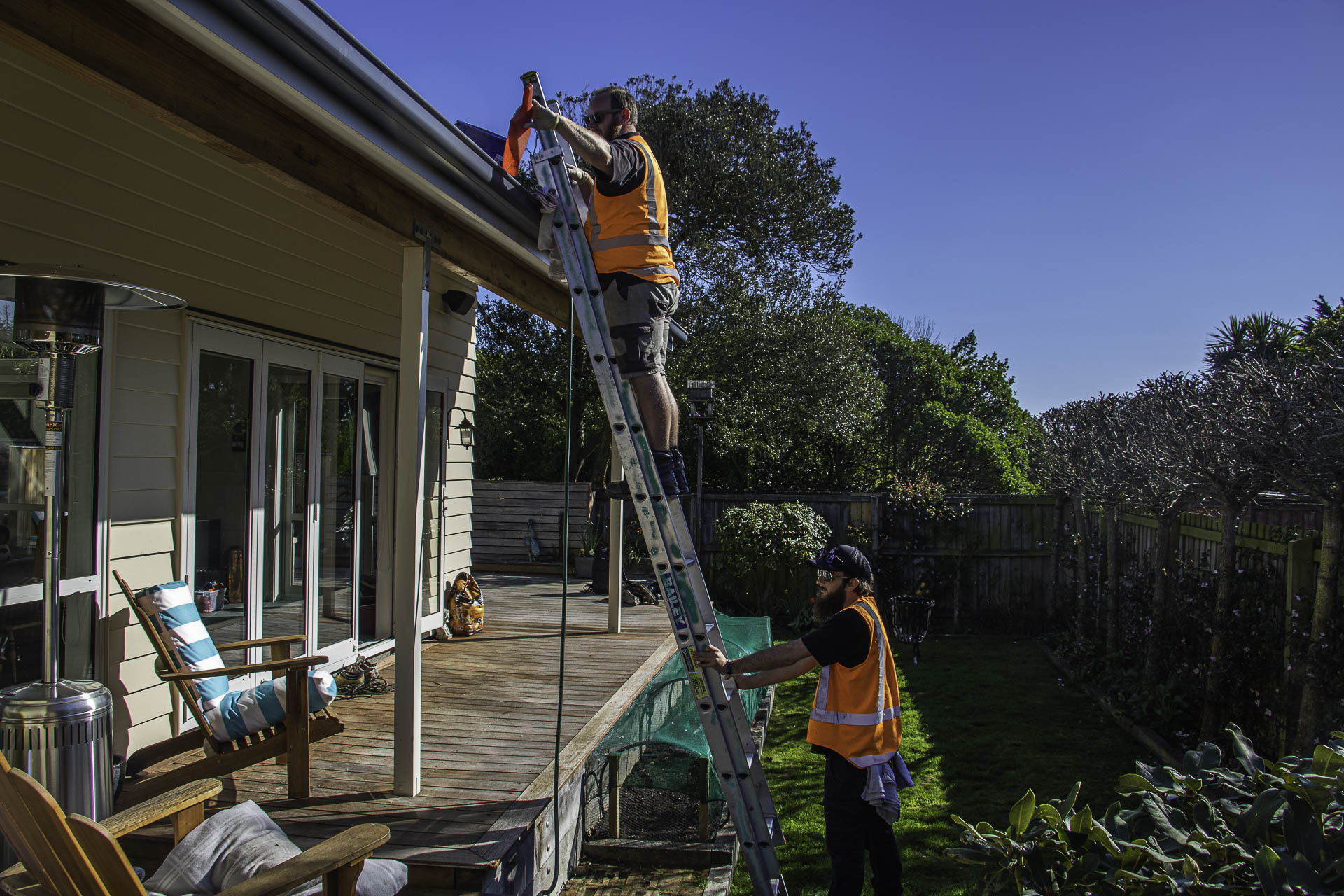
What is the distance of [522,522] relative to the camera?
44.1 feet

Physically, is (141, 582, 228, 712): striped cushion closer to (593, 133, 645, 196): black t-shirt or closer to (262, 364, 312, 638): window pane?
(262, 364, 312, 638): window pane

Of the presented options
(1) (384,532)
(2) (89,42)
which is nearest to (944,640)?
(1) (384,532)

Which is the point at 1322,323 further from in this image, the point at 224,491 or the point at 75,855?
the point at 75,855

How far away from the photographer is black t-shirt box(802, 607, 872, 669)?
3.08 metres

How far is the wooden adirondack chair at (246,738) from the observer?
347 cm

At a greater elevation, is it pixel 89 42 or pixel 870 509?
pixel 89 42

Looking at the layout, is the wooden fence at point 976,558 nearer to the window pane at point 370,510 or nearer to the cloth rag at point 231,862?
the window pane at point 370,510

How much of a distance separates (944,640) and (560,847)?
774 centimetres

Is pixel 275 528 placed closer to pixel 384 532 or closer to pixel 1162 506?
pixel 384 532

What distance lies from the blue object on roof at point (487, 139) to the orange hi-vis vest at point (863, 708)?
2407 mm

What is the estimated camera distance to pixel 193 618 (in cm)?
387

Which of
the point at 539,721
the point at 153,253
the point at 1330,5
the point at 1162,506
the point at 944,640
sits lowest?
the point at 944,640

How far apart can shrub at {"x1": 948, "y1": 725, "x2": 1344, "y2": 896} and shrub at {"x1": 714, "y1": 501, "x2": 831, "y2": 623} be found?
315 inches

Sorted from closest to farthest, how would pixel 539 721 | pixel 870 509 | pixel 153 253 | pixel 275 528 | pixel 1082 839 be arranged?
pixel 1082 839 < pixel 153 253 < pixel 539 721 < pixel 275 528 < pixel 870 509
